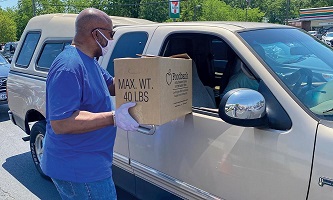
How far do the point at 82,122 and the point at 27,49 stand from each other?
10.5 ft

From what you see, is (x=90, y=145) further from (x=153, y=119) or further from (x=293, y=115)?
(x=293, y=115)

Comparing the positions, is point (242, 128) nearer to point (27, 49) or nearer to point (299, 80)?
point (299, 80)

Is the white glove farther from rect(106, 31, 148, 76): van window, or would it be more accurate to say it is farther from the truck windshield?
rect(106, 31, 148, 76): van window

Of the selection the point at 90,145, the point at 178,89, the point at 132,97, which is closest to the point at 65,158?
the point at 90,145

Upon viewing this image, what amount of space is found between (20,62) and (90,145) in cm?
314

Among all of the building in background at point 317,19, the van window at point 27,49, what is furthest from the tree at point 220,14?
the van window at point 27,49

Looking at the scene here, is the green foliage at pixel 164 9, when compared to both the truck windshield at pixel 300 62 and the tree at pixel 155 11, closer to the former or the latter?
the tree at pixel 155 11

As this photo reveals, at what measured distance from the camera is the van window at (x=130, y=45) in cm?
288

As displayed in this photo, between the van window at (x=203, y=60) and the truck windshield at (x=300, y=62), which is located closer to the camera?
the truck windshield at (x=300, y=62)

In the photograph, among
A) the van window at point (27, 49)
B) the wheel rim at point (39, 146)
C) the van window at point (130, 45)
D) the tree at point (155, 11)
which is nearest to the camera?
the van window at point (130, 45)

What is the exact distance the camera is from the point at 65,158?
193 cm

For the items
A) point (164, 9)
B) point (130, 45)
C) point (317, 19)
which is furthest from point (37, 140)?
point (317, 19)

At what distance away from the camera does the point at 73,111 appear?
1762 mm

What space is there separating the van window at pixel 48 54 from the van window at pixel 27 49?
0.23 meters
